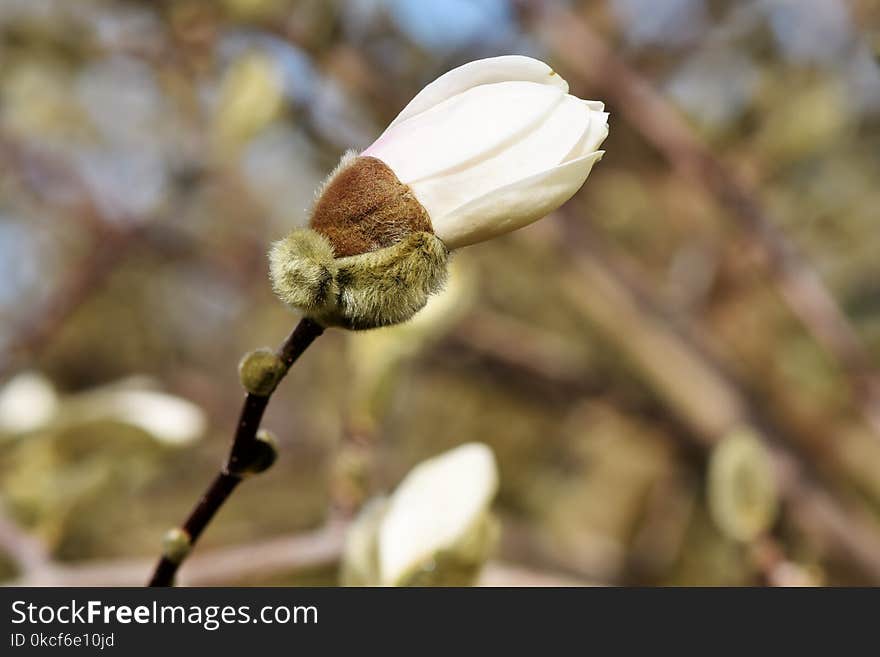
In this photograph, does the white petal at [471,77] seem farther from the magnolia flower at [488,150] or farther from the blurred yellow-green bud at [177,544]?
the blurred yellow-green bud at [177,544]

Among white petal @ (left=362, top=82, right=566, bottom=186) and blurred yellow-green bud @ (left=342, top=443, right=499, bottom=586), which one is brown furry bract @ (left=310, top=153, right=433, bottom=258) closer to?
white petal @ (left=362, top=82, right=566, bottom=186)

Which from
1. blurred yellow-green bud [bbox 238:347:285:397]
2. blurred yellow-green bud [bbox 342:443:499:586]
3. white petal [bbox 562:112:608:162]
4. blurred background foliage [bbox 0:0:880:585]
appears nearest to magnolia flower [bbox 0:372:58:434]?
blurred background foliage [bbox 0:0:880:585]

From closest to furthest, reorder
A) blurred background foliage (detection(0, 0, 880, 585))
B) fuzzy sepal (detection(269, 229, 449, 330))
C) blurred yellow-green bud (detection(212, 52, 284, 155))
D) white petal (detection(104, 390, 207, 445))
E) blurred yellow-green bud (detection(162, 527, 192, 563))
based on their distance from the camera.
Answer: fuzzy sepal (detection(269, 229, 449, 330))
blurred yellow-green bud (detection(162, 527, 192, 563))
white petal (detection(104, 390, 207, 445))
blurred background foliage (detection(0, 0, 880, 585))
blurred yellow-green bud (detection(212, 52, 284, 155))

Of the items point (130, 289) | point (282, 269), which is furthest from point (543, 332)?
point (282, 269)

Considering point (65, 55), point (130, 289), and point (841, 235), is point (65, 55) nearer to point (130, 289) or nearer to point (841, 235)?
point (130, 289)

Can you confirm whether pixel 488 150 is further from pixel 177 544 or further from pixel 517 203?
pixel 177 544

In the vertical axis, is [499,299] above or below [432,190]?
above

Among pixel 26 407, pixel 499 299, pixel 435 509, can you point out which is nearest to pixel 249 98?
pixel 26 407
